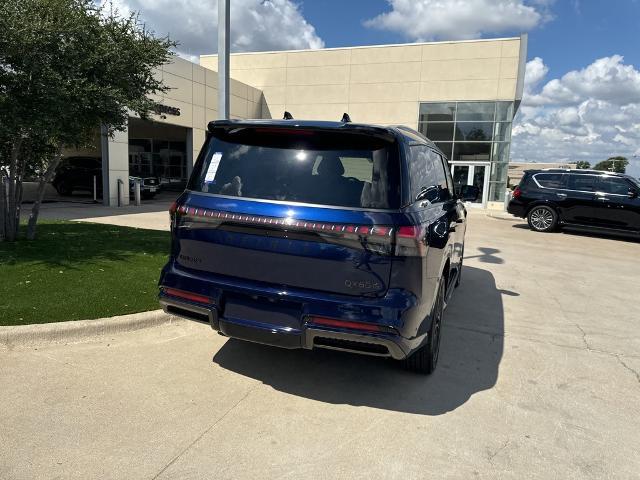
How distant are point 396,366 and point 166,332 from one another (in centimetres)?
219

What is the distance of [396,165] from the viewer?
10.5 ft

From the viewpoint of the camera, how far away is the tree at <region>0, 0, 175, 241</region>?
19.9 ft

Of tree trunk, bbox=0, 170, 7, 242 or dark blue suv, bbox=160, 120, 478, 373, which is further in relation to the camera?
tree trunk, bbox=0, 170, 7, 242

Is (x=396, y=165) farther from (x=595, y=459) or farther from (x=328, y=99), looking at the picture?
(x=328, y=99)

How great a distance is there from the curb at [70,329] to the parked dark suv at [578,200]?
514 inches

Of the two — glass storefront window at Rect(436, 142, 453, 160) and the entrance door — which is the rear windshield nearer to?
the entrance door

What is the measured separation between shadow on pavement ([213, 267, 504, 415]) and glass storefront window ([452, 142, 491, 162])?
72.2ft

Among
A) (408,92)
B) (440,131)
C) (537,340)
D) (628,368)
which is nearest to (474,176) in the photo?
(440,131)

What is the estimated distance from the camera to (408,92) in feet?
84.4

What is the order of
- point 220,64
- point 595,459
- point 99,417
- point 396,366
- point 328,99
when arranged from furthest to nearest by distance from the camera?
point 328,99, point 220,64, point 396,366, point 99,417, point 595,459

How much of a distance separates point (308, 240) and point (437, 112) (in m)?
24.3

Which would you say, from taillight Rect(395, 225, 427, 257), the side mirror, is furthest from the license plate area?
the side mirror

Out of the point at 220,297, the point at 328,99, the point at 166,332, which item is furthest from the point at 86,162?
the point at 220,297

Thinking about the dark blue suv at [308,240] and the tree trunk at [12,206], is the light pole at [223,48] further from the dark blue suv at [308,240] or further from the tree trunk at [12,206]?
the dark blue suv at [308,240]
